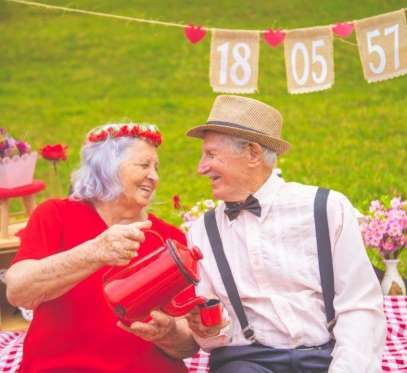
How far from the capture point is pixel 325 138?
8.56 m

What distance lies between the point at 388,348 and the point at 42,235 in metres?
1.98

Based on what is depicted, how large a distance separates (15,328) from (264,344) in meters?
2.18

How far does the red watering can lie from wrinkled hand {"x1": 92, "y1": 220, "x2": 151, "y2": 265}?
0.25 feet

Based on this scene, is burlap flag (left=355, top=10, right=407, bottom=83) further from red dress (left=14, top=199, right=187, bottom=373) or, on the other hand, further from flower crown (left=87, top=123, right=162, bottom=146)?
red dress (left=14, top=199, right=187, bottom=373)

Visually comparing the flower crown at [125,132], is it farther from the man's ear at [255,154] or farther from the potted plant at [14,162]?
the potted plant at [14,162]

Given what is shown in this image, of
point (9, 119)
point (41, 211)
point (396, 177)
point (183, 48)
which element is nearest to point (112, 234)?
point (41, 211)

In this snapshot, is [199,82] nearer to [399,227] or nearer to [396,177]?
[396,177]

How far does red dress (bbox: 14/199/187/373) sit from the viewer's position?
2.82 metres

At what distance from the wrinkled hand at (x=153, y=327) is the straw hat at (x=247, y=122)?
67cm

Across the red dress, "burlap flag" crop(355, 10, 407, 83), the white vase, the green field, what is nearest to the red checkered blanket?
the white vase

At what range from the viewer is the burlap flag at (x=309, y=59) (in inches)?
170

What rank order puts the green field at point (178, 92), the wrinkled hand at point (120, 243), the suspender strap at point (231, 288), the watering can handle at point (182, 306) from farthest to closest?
the green field at point (178, 92), the suspender strap at point (231, 288), the watering can handle at point (182, 306), the wrinkled hand at point (120, 243)

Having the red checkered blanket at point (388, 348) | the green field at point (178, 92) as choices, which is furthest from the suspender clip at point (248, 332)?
the green field at point (178, 92)

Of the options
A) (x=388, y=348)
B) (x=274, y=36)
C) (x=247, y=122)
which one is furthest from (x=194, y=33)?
(x=388, y=348)
